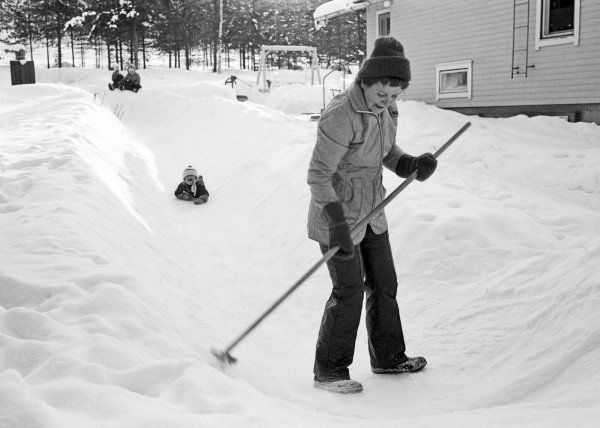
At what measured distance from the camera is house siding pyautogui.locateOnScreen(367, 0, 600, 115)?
13750 mm

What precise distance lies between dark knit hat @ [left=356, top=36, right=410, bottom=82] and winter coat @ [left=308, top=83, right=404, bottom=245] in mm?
128

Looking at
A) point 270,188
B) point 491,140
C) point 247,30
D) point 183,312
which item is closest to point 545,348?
point 183,312

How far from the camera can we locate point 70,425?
213 cm

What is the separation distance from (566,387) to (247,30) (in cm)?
6842

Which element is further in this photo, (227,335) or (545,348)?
(227,335)

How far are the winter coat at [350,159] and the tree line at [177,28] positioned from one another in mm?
48052

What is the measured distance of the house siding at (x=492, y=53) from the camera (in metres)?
13.8

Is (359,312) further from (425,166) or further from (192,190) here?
(192,190)

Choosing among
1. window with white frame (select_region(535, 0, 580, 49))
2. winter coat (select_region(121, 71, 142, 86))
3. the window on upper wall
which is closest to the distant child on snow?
winter coat (select_region(121, 71, 142, 86))

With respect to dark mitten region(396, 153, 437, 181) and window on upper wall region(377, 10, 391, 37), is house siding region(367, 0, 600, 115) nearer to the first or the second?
window on upper wall region(377, 10, 391, 37)

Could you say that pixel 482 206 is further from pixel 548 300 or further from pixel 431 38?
pixel 431 38

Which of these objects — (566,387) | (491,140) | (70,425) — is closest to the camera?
(70,425)

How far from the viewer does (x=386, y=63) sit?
339cm

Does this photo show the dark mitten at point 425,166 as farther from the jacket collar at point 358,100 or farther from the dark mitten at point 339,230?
the dark mitten at point 339,230
